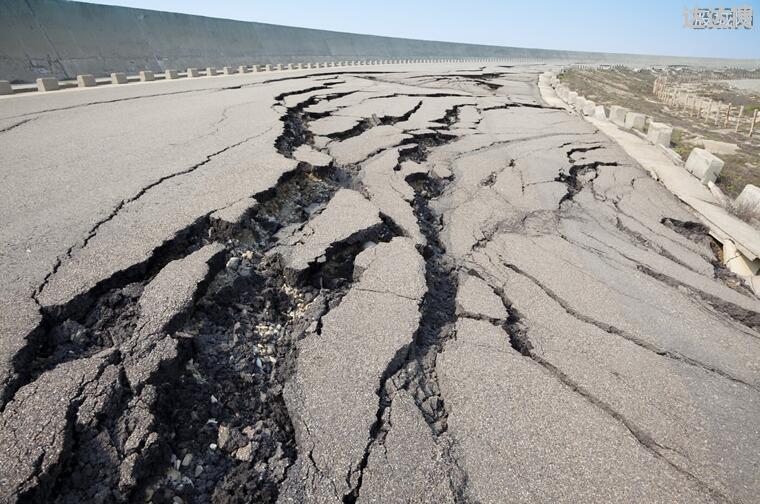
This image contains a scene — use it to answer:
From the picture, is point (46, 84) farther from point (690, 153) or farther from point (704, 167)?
point (690, 153)

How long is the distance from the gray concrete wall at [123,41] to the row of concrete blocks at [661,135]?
1421 cm

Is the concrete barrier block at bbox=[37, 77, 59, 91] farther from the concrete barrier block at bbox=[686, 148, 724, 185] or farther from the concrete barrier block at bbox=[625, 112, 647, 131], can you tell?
the concrete barrier block at bbox=[625, 112, 647, 131]

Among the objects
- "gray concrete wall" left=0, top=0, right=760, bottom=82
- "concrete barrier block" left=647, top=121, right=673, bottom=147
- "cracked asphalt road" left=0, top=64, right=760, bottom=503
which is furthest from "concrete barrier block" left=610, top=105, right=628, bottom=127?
"gray concrete wall" left=0, top=0, right=760, bottom=82

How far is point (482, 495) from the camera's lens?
1.39m

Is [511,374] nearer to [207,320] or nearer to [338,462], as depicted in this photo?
[338,462]

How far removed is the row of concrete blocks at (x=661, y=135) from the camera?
Answer: 5586 mm

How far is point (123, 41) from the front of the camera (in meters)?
14.3

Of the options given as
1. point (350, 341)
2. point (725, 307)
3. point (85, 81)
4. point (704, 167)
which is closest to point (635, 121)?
point (704, 167)

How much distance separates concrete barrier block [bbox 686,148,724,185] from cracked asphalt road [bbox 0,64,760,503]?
2154mm

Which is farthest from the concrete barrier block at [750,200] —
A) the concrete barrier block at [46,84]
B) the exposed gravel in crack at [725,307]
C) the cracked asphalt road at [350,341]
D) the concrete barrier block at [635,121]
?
the concrete barrier block at [46,84]

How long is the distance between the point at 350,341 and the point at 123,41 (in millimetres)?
16928

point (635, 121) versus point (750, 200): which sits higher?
point (635, 121)

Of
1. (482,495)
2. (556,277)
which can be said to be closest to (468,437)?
(482,495)

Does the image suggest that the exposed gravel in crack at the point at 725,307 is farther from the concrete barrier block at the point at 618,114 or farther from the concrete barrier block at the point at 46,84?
the concrete barrier block at the point at 46,84
